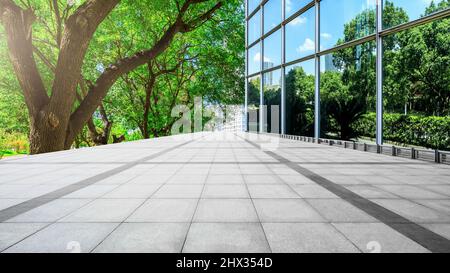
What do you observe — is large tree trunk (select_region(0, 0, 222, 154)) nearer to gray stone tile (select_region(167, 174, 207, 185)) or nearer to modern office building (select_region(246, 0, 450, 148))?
gray stone tile (select_region(167, 174, 207, 185))

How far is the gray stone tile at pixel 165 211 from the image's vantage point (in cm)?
378

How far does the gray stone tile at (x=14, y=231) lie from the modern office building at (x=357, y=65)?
8.82 m

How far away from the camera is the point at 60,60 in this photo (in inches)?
393

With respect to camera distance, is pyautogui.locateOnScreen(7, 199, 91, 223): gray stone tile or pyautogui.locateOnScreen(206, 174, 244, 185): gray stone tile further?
pyautogui.locateOnScreen(206, 174, 244, 185): gray stone tile

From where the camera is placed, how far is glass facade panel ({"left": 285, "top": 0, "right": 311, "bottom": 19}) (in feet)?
53.6

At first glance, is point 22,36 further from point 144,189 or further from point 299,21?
point 299,21

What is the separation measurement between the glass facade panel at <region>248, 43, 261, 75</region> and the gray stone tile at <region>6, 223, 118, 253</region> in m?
22.6

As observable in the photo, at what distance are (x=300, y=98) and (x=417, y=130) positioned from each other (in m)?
8.38

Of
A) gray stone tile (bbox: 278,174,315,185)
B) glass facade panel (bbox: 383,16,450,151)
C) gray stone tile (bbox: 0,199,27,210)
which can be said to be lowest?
gray stone tile (bbox: 0,199,27,210)

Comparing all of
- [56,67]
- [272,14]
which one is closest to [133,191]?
[56,67]

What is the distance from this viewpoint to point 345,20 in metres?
12.9

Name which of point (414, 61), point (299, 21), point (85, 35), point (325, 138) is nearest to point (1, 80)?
point (85, 35)

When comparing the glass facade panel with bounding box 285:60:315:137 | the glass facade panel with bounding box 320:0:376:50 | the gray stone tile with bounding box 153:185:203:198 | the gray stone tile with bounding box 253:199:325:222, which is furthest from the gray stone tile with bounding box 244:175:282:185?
the glass facade panel with bounding box 285:60:315:137
